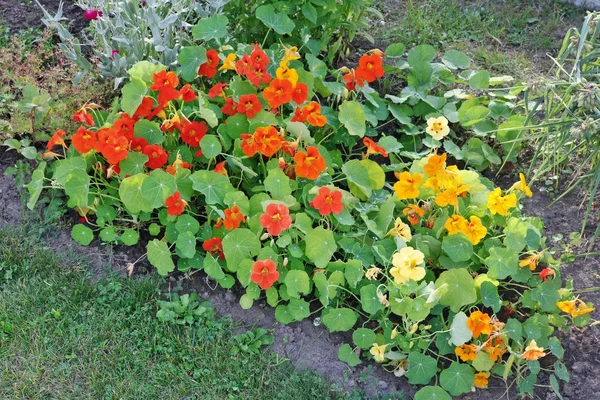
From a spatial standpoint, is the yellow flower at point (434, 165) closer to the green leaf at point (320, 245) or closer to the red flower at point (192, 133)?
the green leaf at point (320, 245)

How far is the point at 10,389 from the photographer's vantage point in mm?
2523

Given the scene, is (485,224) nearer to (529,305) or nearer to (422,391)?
(529,305)

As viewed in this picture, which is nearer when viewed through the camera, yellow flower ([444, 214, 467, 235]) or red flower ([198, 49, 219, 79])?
yellow flower ([444, 214, 467, 235])

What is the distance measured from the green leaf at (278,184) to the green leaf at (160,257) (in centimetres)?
50

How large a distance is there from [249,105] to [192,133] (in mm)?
285

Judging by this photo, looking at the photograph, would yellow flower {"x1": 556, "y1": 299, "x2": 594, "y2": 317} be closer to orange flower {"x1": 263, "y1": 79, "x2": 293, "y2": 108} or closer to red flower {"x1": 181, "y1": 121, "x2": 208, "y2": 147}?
orange flower {"x1": 263, "y1": 79, "x2": 293, "y2": 108}

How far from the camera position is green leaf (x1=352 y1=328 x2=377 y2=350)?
8.55 ft

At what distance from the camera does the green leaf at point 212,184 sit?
277 centimetres

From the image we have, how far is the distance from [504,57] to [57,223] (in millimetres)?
2710

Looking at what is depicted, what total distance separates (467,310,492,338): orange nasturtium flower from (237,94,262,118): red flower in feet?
4.24

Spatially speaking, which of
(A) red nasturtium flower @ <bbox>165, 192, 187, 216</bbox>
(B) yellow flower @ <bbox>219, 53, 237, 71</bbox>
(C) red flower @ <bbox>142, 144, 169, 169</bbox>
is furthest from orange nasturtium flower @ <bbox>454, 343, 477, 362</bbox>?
(B) yellow flower @ <bbox>219, 53, 237, 71</bbox>

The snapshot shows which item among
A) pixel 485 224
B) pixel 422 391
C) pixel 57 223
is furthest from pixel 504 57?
pixel 57 223

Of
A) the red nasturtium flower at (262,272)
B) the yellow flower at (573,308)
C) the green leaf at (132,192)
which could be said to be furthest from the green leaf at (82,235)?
the yellow flower at (573,308)

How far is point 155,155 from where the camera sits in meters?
2.88
